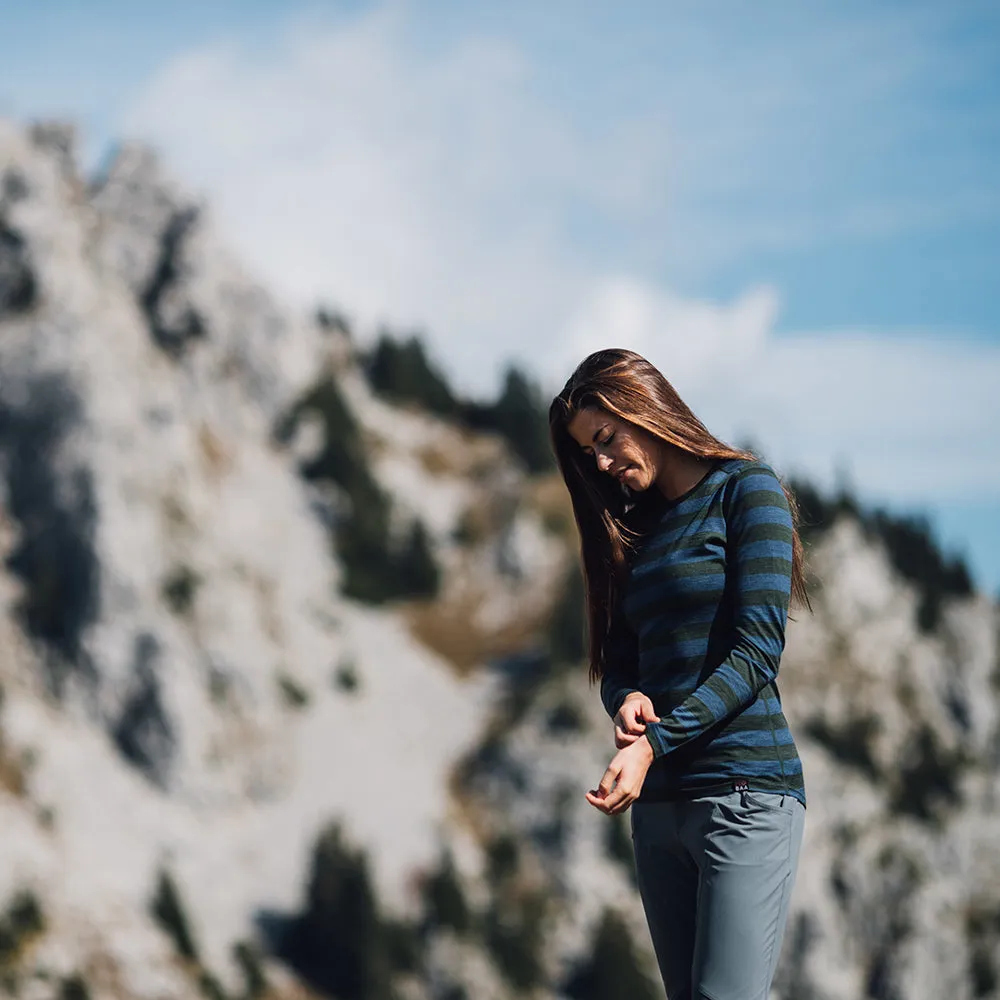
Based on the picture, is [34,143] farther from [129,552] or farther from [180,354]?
[129,552]

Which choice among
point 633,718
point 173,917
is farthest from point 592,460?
point 173,917

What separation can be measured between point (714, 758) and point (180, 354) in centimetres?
13049

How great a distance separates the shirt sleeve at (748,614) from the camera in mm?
5910

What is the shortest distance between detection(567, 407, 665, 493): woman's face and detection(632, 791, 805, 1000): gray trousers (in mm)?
1508

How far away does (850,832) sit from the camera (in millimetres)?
105562

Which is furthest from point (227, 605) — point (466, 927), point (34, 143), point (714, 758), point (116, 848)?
point (714, 758)

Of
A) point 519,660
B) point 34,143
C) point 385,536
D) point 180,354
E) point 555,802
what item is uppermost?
point 34,143

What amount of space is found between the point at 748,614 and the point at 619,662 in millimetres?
897

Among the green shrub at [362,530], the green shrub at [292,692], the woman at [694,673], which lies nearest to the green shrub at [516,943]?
the green shrub at [292,692]

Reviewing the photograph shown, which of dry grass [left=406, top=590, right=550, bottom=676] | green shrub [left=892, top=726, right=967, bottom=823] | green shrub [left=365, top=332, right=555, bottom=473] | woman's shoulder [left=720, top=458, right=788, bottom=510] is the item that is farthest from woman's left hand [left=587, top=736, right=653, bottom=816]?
green shrub [left=365, top=332, right=555, bottom=473]

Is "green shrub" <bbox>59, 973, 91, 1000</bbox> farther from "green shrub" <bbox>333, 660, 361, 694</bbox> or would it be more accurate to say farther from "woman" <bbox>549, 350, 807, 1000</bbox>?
"woman" <bbox>549, 350, 807, 1000</bbox>

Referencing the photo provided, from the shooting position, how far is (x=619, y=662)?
22.0ft

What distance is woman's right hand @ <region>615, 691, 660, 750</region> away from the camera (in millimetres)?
5969

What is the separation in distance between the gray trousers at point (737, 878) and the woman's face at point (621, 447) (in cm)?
151
